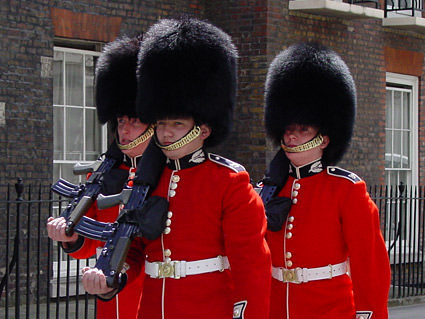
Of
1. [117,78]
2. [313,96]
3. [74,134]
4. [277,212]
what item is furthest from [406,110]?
[277,212]

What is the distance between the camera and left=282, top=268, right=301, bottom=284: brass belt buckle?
198 inches

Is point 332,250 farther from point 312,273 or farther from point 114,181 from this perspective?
point 114,181

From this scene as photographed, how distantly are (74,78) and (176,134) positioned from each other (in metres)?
5.93

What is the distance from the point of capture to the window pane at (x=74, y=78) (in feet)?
32.6

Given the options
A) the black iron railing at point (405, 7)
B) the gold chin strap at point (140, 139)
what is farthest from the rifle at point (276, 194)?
the black iron railing at point (405, 7)

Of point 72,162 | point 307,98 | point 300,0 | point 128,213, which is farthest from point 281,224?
point 300,0

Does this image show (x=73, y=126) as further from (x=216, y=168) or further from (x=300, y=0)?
(x=216, y=168)

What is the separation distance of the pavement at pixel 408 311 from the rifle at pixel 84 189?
233 inches

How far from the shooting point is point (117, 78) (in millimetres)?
5660

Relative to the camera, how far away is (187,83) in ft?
14.5

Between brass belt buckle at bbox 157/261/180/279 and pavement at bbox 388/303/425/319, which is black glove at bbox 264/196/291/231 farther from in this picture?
pavement at bbox 388/303/425/319

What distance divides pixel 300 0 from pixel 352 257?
6.92 meters

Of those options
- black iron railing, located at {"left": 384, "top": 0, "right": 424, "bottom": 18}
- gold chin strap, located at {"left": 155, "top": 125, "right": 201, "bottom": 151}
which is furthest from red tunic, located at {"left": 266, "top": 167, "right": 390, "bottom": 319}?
black iron railing, located at {"left": 384, "top": 0, "right": 424, "bottom": 18}

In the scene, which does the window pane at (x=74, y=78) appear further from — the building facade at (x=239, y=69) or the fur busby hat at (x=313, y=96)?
the fur busby hat at (x=313, y=96)
